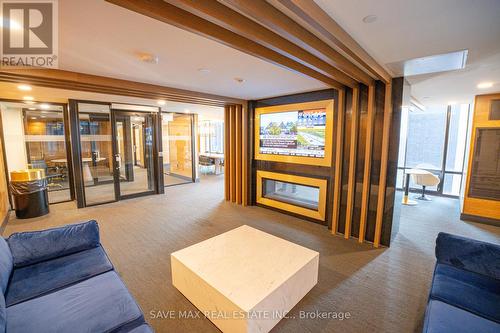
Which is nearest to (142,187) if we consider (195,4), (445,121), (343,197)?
(343,197)

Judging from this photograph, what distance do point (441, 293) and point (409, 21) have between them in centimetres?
207

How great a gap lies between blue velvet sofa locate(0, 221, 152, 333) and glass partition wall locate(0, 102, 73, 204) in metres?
4.14

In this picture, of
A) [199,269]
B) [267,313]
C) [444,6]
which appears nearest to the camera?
[444,6]

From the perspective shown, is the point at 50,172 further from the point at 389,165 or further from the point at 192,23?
the point at 389,165

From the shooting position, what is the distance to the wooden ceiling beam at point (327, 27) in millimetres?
1381

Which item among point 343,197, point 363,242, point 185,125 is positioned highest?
point 185,125

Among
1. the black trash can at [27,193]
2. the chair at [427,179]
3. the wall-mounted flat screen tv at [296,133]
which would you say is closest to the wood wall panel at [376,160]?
the wall-mounted flat screen tv at [296,133]

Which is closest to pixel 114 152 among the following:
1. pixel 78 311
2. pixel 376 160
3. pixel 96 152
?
pixel 96 152

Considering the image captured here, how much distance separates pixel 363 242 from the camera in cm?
345

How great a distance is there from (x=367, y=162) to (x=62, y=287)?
3.73 meters

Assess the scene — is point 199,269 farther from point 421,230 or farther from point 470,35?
point 421,230

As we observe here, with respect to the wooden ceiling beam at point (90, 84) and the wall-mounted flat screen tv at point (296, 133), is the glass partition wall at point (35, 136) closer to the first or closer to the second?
the wooden ceiling beam at point (90, 84)

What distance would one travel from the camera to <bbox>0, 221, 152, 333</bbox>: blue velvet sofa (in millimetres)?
1341

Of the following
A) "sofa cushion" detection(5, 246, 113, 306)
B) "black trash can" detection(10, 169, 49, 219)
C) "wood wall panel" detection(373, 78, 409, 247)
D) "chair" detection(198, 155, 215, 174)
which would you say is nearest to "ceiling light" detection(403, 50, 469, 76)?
"wood wall panel" detection(373, 78, 409, 247)
